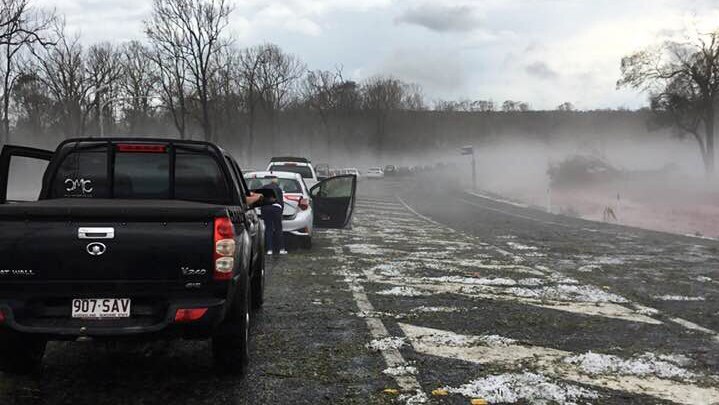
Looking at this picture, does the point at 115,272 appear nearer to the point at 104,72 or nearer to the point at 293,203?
the point at 293,203

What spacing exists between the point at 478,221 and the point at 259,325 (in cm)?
1524

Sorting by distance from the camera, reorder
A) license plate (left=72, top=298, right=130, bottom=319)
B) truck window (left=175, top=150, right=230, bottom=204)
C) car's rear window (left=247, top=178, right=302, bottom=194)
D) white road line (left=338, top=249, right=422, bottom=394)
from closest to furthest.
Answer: license plate (left=72, top=298, right=130, bottom=319) → white road line (left=338, top=249, right=422, bottom=394) → truck window (left=175, top=150, right=230, bottom=204) → car's rear window (left=247, top=178, right=302, bottom=194)

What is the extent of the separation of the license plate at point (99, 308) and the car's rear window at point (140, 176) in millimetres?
1474

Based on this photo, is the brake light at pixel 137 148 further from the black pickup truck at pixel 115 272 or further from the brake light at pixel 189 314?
the brake light at pixel 189 314

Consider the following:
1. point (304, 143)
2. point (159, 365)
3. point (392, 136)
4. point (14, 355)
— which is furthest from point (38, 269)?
point (392, 136)

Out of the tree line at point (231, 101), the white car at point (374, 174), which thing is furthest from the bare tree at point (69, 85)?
the white car at point (374, 174)

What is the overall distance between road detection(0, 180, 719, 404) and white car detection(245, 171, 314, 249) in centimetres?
127

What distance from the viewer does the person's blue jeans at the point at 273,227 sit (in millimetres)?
11453

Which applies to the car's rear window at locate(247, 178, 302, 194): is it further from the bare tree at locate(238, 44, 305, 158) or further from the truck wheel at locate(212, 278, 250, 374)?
the bare tree at locate(238, 44, 305, 158)

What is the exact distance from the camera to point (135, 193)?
5.26m

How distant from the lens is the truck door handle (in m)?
3.83

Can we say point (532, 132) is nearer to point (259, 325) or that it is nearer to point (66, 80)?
point (66, 80)

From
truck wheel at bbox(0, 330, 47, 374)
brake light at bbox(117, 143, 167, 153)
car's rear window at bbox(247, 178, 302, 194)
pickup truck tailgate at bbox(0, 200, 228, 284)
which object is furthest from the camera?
car's rear window at bbox(247, 178, 302, 194)

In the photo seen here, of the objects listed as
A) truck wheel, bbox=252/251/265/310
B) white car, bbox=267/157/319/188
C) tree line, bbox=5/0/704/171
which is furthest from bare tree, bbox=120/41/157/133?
truck wheel, bbox=252/251/265/310
